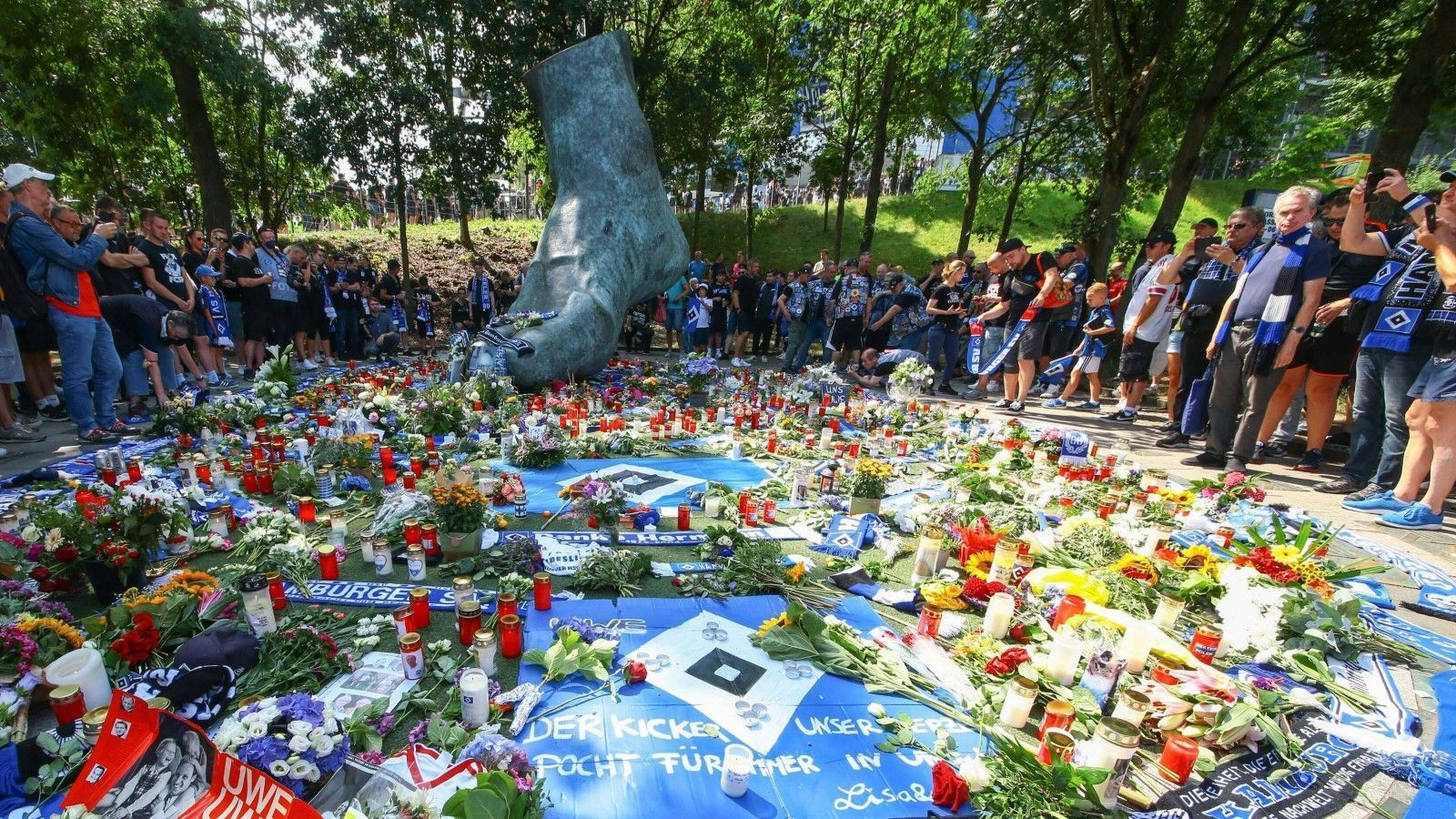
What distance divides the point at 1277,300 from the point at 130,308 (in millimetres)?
11972

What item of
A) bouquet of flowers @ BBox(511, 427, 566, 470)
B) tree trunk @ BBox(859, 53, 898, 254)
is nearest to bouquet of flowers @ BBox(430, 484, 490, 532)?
bouquet of flowers @ BBox(511, 427, 566, 470)

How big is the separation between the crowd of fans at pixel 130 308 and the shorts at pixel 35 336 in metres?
0.01

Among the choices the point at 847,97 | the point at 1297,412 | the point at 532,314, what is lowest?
the point at 1297,412

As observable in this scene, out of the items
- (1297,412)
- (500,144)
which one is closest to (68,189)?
(500,144)

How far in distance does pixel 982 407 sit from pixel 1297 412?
3.66 meters

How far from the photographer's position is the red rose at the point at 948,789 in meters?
2.38

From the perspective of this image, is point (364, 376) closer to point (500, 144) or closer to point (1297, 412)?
point (500, 144)

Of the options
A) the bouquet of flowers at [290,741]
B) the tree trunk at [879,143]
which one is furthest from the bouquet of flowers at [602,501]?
the tree trunk at [879,143]

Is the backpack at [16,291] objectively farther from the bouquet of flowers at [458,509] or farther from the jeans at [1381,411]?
the jeans at [1381,411]

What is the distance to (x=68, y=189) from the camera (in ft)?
61.7

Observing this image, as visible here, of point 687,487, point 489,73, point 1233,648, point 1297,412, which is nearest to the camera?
point 1233,648

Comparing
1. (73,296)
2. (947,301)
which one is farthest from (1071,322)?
(73,296)

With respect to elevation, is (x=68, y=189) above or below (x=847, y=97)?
below

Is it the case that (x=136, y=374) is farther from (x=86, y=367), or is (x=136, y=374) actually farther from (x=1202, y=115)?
(x=1202, y=115)
